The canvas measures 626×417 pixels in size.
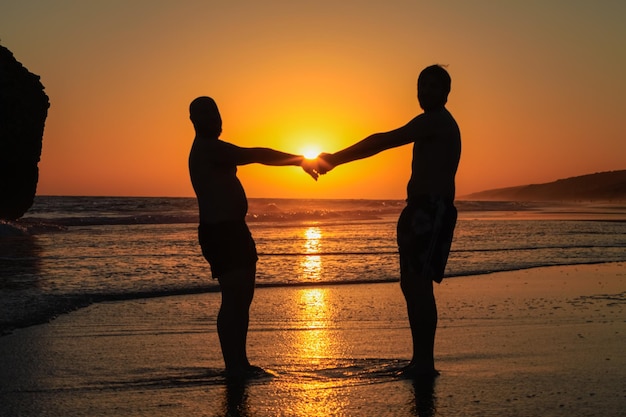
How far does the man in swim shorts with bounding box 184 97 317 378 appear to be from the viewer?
16.5 ft

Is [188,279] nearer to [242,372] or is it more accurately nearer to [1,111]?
[242,372]

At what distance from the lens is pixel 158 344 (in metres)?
6.00

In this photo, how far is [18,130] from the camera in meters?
20.7

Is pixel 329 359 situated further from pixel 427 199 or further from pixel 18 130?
pixel 18 130

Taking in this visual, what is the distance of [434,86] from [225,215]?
5.24 feet

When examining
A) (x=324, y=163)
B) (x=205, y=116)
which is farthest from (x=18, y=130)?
(x=205, y=116)

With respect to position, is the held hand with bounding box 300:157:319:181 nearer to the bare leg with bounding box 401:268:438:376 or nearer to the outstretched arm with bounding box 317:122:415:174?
the outstretched arm with bounding box 317:122:415:174

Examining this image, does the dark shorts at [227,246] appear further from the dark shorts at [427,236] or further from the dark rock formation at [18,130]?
the dark rock formation at [18,130]

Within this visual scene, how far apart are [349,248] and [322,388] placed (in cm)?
1233

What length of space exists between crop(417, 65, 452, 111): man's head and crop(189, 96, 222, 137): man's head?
1359 millimetres

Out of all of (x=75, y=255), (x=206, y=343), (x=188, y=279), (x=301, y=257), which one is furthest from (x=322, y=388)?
(x=75, y=255)

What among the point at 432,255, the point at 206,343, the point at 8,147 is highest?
the point at 8,147

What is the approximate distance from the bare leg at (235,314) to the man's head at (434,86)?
1622 mm

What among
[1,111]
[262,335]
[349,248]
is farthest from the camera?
[1,111]
